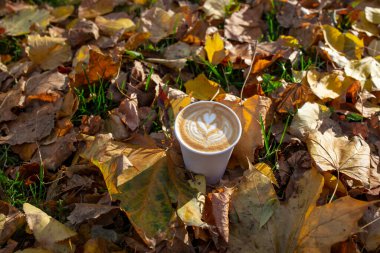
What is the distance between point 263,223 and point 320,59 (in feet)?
3.48

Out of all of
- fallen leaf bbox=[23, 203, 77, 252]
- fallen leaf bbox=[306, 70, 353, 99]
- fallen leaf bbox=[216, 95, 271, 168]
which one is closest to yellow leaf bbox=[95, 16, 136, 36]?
fallen leaf bbox=[216, 95, 271, 168]

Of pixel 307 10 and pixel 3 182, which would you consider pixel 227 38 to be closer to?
pixel 307 10

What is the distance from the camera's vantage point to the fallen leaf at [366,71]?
74.1 inches

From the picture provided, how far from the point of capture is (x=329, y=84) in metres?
1.89

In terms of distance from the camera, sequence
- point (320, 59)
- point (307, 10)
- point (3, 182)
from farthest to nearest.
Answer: point (307, 10) < point (320, 59) < point (3, 182)

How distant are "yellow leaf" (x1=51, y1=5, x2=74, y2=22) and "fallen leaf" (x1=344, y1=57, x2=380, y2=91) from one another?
5.16 ft

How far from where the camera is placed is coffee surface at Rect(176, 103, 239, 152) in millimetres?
1436

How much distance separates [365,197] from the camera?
1602mm

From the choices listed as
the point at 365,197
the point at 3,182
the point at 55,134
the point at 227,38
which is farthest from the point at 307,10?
the point at 3,182

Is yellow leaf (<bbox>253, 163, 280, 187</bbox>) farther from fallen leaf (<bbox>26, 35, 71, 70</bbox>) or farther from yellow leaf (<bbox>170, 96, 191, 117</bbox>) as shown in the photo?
fallen leaf (<bbox>26, 35, 71, 70</bbox>)

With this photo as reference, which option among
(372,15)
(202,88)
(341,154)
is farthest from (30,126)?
(372,15)

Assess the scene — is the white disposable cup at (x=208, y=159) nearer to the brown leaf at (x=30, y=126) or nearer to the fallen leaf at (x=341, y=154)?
the fallen leaf at (x=341, y=154)

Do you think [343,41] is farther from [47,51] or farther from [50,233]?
[50,233]

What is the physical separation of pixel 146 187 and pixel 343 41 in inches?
51.4
